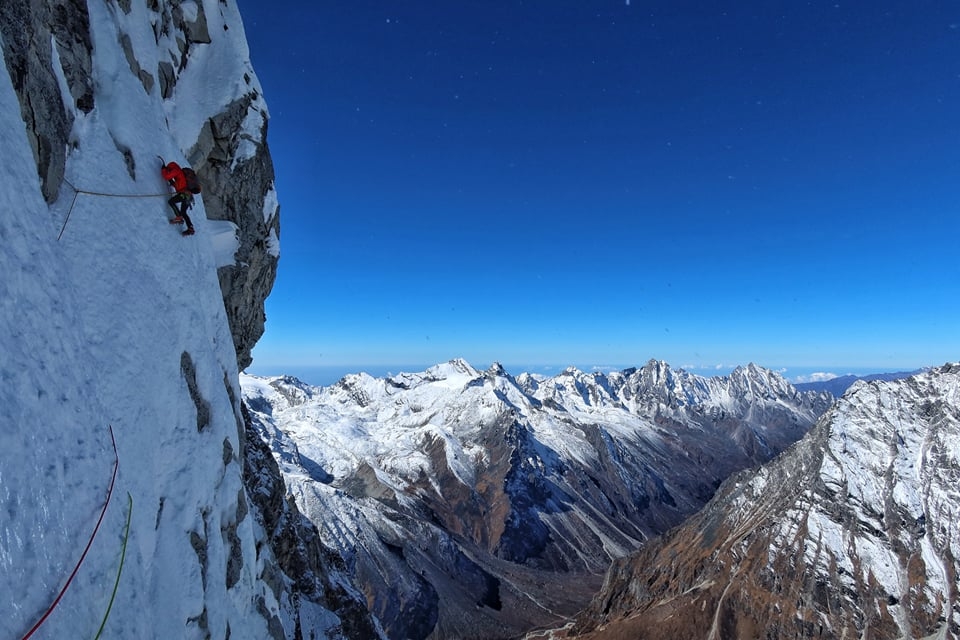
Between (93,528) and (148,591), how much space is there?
15.1 ft

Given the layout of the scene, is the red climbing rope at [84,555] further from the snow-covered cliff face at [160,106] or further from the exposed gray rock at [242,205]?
the exposed gray rock at [242,205]

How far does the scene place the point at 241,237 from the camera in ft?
116

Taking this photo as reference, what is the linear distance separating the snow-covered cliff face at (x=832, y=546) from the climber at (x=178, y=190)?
15118cm

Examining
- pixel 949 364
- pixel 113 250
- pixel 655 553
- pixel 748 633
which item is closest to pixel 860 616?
pixel 748 633

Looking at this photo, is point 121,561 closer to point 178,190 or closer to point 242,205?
point 178,190

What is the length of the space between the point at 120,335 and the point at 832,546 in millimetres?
180253

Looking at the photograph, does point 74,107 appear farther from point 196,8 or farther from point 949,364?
point 949,364

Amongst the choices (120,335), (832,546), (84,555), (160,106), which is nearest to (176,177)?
(160,106)

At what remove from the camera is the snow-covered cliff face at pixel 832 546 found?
126688 mm

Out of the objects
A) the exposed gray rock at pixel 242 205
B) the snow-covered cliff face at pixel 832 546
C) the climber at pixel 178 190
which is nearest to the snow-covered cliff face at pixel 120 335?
the exposed gray rock at pixel 242 205

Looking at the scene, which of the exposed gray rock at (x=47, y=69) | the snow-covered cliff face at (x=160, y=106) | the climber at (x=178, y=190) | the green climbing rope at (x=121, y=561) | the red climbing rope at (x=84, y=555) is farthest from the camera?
the climber at (x=178, y=190)

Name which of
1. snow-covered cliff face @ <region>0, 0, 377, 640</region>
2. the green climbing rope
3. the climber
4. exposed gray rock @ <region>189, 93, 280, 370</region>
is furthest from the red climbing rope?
exposed gray rock @ <region>189, 93, 280, 370</region>

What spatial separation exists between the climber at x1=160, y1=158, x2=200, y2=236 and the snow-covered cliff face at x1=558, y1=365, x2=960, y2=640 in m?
151

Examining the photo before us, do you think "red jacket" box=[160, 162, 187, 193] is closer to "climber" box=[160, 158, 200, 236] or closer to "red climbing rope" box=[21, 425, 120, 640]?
"climber" box=[160, 158, 200, 236]
